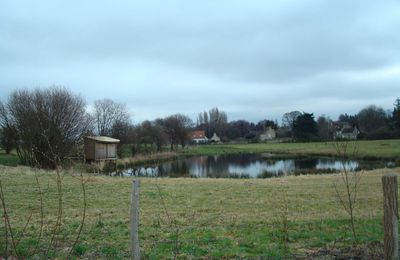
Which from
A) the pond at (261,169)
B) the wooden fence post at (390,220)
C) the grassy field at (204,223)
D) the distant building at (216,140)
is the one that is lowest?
the pond at (261,169)

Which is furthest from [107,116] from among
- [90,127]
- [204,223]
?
[204,223]

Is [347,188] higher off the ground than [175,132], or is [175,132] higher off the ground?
[175,132]

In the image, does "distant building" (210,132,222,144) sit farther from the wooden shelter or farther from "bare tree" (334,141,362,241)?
"bare tree" (334,141,362,241)

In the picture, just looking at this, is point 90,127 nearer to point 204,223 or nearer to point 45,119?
point 45,119

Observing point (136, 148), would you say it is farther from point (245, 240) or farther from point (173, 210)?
point (245, 240)

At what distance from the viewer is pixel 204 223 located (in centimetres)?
1012

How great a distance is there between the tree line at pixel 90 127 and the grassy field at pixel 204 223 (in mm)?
1793

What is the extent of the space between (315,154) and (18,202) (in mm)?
55929

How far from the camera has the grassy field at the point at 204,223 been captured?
6949mm

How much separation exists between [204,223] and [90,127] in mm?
45184

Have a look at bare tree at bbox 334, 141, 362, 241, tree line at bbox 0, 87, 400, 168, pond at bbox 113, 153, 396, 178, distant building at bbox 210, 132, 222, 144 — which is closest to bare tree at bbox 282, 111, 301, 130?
tree line at bbox 0, 87, 400, 168

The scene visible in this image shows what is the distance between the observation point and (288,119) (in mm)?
142500

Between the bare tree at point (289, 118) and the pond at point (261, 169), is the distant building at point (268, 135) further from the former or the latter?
the pond at point (261, 169)

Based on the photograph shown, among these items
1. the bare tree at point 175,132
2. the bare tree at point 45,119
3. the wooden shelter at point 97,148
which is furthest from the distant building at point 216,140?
the bare tree at point 45,119
